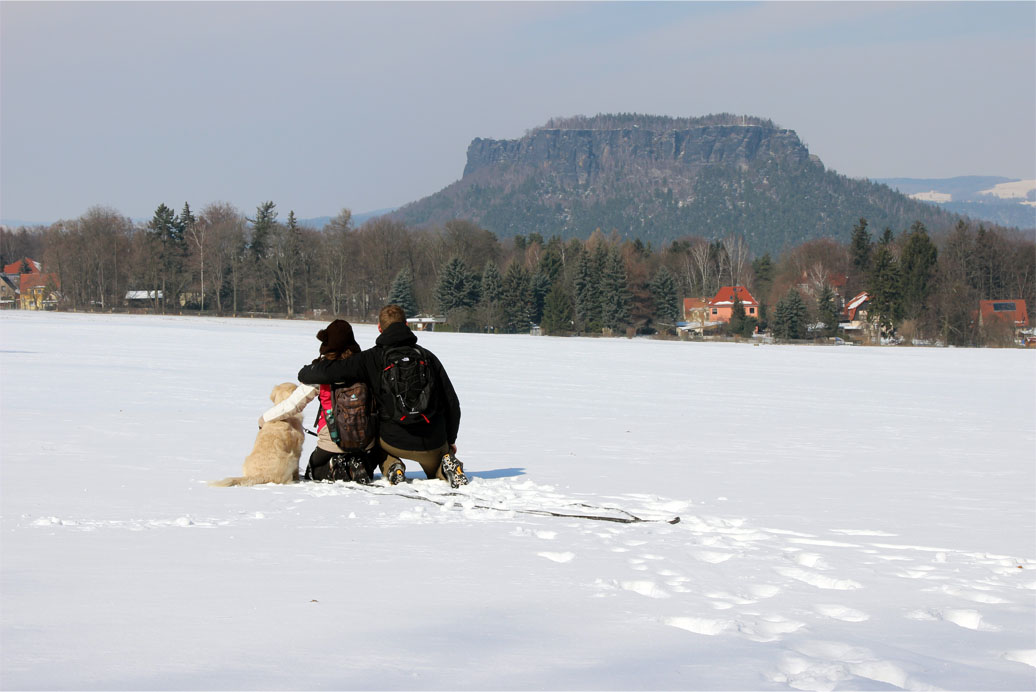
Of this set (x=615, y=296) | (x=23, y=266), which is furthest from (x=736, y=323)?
(x=23, y=266)

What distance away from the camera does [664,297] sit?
92000 mm

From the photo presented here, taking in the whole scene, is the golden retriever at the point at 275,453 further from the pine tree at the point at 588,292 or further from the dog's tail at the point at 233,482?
the pine tree at the point at 588,292

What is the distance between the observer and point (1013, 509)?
805cm

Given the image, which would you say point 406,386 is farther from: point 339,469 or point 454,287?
point 454,287

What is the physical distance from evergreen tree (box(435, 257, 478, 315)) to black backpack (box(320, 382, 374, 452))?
77.5m

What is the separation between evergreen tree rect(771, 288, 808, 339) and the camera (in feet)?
265

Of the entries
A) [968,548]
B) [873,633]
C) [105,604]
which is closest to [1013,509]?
[968,548]

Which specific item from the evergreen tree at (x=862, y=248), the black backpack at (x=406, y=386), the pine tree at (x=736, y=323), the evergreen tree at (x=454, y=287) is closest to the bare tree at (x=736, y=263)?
the evergreen tree at (x=862, y=248)

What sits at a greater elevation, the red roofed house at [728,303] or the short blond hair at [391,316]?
the red roofed house at [728,303]

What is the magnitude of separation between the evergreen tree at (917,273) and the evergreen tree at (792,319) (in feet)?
27.9

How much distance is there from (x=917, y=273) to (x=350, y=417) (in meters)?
80.3

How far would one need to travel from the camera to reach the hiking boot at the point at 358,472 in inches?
312

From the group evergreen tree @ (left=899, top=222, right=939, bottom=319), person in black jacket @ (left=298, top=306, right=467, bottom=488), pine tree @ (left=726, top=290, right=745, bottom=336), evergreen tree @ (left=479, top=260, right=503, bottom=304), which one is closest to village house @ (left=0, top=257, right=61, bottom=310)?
evergreen tree @ (left=479, top=260, right=503, bottom=304)

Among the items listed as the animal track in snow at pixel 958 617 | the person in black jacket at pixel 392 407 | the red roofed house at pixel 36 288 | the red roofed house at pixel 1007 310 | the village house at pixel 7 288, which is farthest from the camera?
the village house at pixel 7 288
